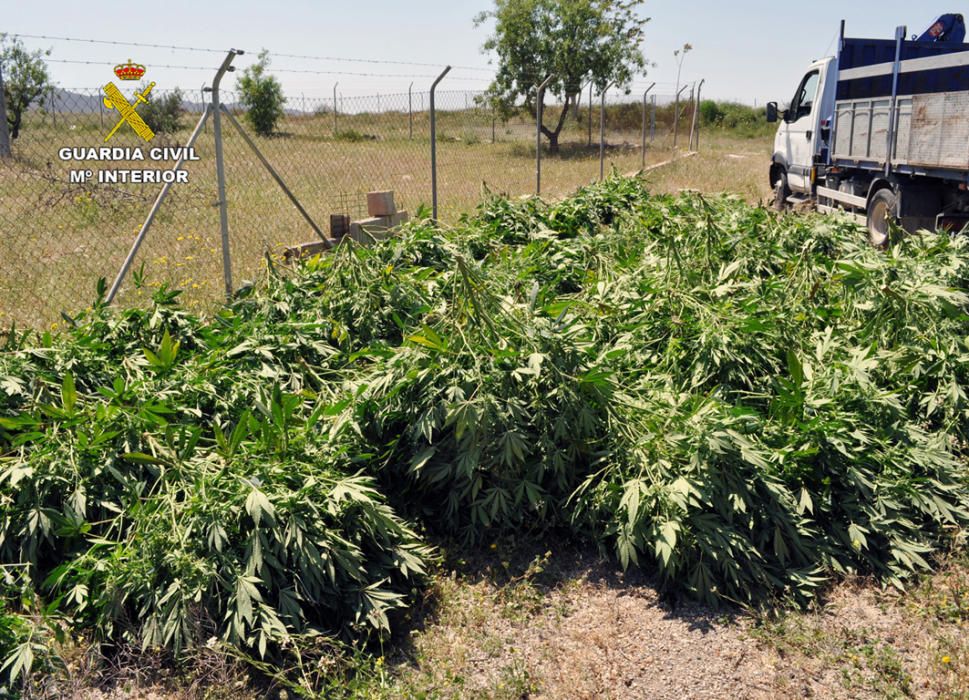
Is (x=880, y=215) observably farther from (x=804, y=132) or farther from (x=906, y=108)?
(x=804, y=132)

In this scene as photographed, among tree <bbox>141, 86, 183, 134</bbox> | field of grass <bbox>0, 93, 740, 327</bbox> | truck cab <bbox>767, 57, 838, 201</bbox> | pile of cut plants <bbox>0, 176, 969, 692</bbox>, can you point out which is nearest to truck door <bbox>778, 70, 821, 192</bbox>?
truck cab <bbox>767, 57, 838, 201</bbox>

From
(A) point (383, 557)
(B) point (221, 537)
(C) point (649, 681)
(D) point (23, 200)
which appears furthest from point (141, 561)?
(D) point (23, 200)

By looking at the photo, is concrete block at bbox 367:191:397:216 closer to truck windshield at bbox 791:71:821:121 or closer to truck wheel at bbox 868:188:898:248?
truck wheel at bbox 868:188:898:248

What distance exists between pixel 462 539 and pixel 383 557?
65 cm

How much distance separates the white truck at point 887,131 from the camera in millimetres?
8781

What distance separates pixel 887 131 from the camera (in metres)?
9.84

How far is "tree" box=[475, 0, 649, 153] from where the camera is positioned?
2791 centimetres

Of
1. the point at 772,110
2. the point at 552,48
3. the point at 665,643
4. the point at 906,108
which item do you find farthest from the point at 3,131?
the point at 552,48

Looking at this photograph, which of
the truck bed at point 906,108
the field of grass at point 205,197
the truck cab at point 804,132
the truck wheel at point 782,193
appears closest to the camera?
the field of grass at point 205,197

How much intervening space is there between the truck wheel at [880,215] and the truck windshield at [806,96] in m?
2.73

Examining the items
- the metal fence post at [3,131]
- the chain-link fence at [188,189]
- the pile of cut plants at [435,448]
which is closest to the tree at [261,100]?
the chain-link fence at [188,189]

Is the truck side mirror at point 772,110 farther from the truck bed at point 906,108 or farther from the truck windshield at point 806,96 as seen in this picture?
the truck bed at point 906,108

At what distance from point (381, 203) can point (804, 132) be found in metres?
8.19

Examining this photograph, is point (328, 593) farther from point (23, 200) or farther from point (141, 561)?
point (23, 200)
